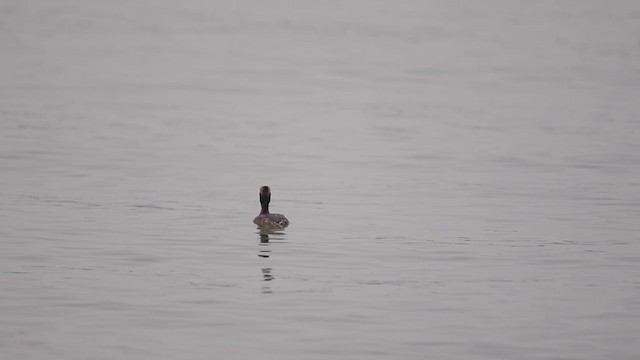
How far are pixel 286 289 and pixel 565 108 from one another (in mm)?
27700

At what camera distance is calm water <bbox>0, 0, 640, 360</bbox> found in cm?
1650

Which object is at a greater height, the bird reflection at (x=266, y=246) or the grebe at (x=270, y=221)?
the grebe at (x=270, y=221)

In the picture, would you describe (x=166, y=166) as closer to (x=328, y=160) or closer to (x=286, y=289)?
(x=328, y=160)

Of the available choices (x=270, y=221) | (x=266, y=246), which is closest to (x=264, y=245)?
(x=266, y=246)

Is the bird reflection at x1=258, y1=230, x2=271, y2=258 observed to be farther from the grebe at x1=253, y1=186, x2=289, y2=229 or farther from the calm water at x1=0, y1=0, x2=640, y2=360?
the grebe at x1=253, y1=186, x2=289, y2=229

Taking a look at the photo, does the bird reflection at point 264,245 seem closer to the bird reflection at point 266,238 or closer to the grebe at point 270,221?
the bird reflection at point 266,238

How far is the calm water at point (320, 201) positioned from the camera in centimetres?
1650

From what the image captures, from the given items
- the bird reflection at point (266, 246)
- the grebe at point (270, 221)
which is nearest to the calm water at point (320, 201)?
the bird reflection at point (266, 246)

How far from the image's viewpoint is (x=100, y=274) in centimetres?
1906

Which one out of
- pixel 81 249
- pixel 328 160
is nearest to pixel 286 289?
pixel 81 249

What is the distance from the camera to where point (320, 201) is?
2744 cm

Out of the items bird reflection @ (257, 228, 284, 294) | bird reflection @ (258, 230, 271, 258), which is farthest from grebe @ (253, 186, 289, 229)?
bird reflection @ (258, 230, 271, 258)

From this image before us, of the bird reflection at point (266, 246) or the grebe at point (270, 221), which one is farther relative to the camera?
the grebe at point (270, 221)

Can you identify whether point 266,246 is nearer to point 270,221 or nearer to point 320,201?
point 270,221
